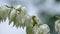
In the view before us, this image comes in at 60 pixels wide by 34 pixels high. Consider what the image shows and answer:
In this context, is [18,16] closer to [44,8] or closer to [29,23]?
[29,23]

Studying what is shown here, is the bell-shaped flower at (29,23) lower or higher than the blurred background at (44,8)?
lower

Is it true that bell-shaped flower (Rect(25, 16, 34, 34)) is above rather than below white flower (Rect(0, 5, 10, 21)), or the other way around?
below

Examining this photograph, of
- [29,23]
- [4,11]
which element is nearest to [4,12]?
[4,11]

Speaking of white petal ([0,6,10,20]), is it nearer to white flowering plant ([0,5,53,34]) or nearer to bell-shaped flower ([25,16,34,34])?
white flowering plant ([0,5,53,34])

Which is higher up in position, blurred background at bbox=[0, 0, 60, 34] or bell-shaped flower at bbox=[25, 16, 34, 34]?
blurred background at bbox=[0, 0, 60, 34]

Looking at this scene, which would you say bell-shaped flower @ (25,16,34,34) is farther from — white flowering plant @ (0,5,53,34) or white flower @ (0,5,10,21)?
white flower @ (0,5,10,21)

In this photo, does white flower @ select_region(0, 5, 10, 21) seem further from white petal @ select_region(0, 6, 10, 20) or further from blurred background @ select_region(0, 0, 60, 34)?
blurred background @ select_region(0, 0, 60, 34)

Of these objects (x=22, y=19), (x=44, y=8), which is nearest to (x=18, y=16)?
(x=22, y=19)

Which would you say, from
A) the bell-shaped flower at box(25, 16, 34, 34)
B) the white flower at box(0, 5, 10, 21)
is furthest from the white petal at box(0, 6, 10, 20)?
the bell-shaped flower at box(25, 16, 34, 34)

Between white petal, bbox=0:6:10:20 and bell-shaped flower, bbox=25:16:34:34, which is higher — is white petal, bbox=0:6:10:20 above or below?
above

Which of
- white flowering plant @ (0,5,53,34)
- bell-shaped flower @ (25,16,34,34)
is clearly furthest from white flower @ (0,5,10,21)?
bell-shaped flower @ (25,16,34,34)

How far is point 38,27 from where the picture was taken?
2.25 feet

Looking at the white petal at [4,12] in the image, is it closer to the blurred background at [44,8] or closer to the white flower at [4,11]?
the white flower at [4,11]

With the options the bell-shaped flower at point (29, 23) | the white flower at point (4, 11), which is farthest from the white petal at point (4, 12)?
the bell-shaped flower at point (29, 23)
